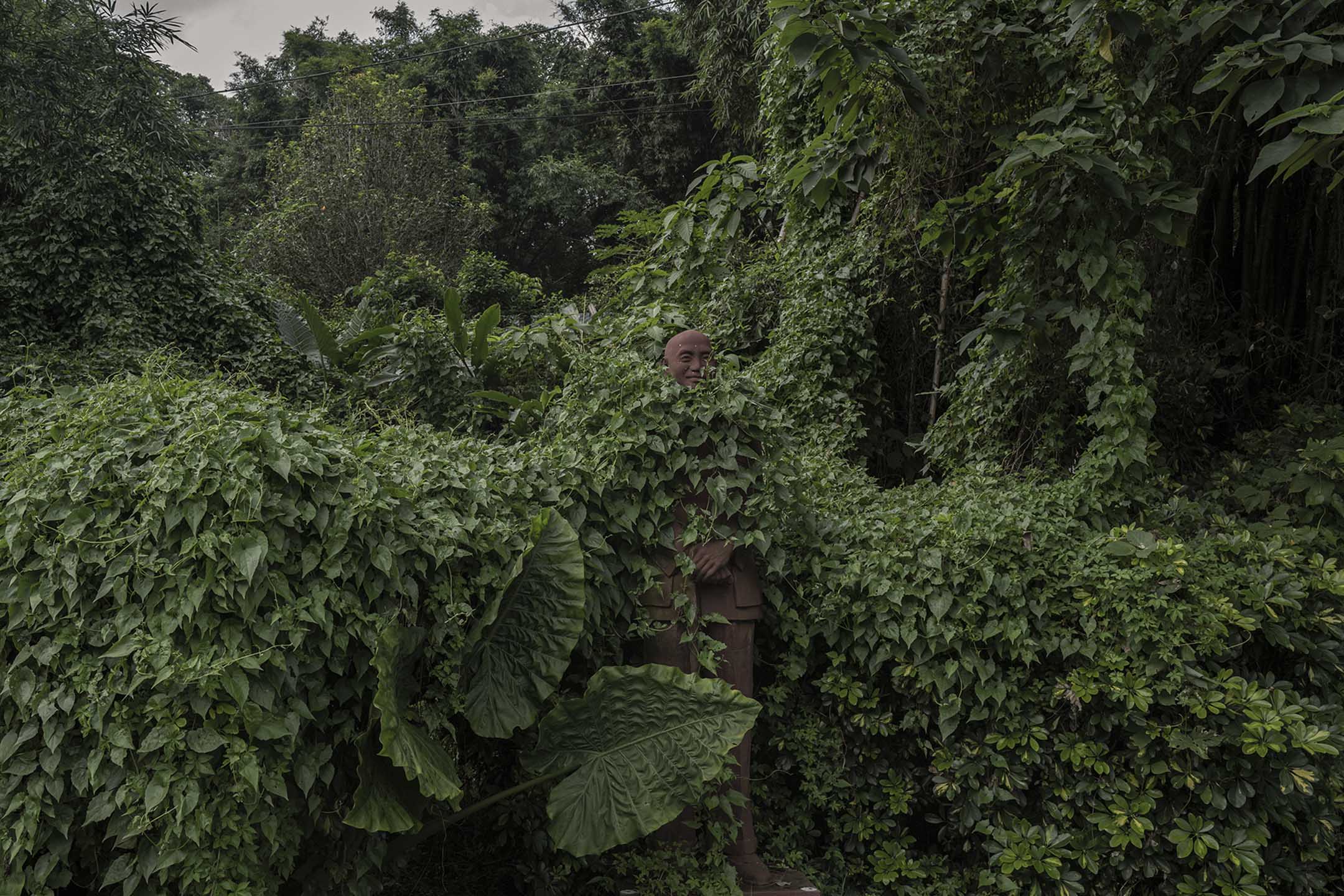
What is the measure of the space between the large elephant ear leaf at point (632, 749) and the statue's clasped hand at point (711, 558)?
0.40 meters

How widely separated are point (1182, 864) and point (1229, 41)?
3.48 metres

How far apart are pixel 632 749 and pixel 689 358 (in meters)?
1.39

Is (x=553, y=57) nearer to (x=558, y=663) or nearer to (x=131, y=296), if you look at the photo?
(x=131, y=296)

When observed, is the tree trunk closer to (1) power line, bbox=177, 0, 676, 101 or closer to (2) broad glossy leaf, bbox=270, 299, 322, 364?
(2) broad glossy leaf, bbox=270, 299, 322, 364

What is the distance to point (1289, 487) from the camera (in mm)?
4051

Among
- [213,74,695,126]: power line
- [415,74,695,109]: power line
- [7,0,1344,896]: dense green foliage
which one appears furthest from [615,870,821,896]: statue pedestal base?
[213,74,695,126]: power line

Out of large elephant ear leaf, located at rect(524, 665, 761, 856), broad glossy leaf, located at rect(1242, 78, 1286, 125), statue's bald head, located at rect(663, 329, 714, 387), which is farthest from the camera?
statue's bald head, located at rect(663, 329, 714, 387)

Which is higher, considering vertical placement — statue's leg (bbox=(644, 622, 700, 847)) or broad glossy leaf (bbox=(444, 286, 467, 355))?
broad glossy leaf (bbox=(444, 286, 467, 355))

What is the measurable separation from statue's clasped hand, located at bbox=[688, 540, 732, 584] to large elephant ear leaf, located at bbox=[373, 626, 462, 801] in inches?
40.1

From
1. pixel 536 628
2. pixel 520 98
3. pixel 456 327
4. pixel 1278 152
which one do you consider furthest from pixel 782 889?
pixel 520 98

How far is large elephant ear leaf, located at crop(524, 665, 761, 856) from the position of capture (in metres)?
2.98

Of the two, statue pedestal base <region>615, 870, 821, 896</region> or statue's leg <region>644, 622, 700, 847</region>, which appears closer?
statue pedestal base <region>615, 870, 821, 896</region>

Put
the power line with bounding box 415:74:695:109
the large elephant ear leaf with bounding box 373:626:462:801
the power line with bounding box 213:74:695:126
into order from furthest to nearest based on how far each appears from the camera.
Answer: the power line with bounding box 213:74:695:126, the power line with bounding box 415:74:695:109, the large elephant ear leaf with bounding box 373:626:462:801

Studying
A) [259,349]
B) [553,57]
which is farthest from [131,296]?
[553,57]
